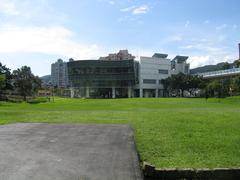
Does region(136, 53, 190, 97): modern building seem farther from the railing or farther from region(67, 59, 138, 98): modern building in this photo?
the railing

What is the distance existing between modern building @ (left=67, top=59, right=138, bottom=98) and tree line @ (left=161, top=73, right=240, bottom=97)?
45.8 ft

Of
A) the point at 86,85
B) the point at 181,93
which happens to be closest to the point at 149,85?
the point at 181,93

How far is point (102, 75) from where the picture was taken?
144250 millimetres

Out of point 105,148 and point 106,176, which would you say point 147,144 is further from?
point 106,176

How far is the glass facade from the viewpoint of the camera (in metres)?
143

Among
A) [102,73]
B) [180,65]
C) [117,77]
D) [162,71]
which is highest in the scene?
[180,65]

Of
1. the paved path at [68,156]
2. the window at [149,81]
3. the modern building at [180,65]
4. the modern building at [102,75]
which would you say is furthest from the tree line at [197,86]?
the paved path at [68,156]

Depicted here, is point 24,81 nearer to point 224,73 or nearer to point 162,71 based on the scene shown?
A: point 224,73

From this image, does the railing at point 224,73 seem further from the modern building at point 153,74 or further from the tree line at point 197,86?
the modern building at point 153,74

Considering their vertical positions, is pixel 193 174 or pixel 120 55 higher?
pixel 120 55

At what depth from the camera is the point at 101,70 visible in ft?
472

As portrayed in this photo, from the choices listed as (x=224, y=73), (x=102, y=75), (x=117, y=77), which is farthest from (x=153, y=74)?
(x=224, y=73)

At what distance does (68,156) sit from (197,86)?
413 feet

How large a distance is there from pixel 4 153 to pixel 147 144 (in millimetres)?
4007
